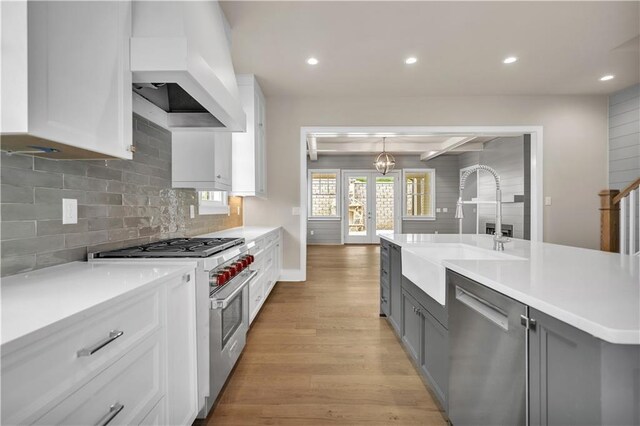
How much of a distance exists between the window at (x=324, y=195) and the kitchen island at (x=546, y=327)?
7136 mm

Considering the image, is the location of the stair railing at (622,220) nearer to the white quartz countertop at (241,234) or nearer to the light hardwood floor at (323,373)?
the light hardwood floor at (323,373)

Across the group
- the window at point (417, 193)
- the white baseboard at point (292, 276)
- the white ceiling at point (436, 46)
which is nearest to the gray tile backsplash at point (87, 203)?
the white ceiling at point (436, 46)

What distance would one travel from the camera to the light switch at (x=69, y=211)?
1.46m

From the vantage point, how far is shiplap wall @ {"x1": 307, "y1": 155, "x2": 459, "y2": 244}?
9055 millimetres

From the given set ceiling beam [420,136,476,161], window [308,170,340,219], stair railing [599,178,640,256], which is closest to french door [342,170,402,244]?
window [308,170,340,219]

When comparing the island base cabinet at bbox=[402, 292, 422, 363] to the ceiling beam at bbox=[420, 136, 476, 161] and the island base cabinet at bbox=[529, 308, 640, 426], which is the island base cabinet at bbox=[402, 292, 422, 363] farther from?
the ceiling beam at bbox=[420, 136, 476, 161]

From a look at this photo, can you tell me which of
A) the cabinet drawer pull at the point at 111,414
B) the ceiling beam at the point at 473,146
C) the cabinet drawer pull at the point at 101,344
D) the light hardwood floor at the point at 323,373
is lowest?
the light hardwood floor at the point at 323,373

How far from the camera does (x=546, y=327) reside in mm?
903

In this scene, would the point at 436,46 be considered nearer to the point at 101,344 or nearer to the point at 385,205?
the point at 101,344

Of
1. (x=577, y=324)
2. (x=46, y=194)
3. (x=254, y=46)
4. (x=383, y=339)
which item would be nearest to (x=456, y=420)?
(x=577, y=324)

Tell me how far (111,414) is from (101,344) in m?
0.24

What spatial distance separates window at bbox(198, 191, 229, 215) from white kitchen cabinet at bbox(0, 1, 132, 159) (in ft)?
5.90

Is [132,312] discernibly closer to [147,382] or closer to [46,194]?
[147,382]

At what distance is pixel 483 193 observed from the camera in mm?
7508
